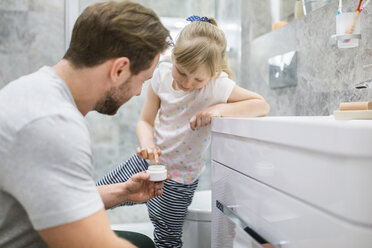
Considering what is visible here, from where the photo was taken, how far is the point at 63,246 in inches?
20.6

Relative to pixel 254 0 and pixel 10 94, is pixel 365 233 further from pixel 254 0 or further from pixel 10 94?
pixel 254 0

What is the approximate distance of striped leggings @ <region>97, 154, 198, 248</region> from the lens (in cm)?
128

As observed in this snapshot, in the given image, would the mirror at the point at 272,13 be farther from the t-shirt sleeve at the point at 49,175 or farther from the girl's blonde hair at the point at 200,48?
the t-shirt sleeve at the point at 49,175

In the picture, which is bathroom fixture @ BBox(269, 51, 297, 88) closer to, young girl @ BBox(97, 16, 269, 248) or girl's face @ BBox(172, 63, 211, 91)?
young girl @ BBox(97, 16, 269, 248)

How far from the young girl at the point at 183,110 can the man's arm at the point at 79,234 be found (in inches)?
22.5

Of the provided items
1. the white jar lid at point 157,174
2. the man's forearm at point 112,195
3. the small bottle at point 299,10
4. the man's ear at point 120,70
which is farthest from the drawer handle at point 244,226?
the small bottle at point 299,10

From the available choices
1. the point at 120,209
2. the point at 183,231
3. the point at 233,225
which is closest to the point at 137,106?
the point at 120,209

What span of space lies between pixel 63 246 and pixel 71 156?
144 mm

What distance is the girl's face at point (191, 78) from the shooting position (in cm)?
116

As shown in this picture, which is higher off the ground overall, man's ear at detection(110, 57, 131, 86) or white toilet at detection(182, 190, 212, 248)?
man's ear at detection(110, 57, 131, 86)

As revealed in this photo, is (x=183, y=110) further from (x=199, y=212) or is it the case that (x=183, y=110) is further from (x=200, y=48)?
(x=199, y=212)

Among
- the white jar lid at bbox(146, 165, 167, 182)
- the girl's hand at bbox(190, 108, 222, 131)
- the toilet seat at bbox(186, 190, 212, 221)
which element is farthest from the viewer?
the toilet seat at bbox(186, 190, 212, 221)

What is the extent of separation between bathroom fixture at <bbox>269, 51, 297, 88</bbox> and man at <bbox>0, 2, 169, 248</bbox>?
827 mm

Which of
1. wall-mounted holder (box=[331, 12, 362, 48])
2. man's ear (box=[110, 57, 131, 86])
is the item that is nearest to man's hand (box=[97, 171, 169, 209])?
man's ear (box=[110, 57, 131, 86])
